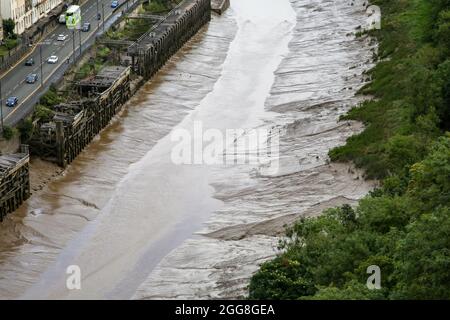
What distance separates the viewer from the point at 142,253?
204 ft

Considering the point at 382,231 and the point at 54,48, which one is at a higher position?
the point at 382,231

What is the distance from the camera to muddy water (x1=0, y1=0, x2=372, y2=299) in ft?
195

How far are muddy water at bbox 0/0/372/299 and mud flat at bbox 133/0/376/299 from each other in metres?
0.11

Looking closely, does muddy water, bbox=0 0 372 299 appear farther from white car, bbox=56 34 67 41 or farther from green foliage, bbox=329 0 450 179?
white car, bbox=56 34 67 41

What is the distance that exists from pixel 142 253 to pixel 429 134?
19.1 metres

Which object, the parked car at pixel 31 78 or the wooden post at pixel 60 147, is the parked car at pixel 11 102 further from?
the wooden post at pixel 60 147

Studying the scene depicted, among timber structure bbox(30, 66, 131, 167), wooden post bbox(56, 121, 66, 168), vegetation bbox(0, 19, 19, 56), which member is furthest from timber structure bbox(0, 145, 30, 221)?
vegetation bbox(0, 19, 19, 56)

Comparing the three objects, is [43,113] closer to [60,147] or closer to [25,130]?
[25,130]

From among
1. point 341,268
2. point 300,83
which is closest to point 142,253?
point 341,268

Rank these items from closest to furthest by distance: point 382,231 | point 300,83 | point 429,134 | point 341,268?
point 341,268
point 382,231
point 429,134
point 300,83

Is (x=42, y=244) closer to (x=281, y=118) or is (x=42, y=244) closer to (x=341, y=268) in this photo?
(x=341, y=268)

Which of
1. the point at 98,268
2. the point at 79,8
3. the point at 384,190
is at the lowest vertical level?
the point at 79,8

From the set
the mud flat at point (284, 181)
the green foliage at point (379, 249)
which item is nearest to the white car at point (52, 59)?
the mud flat at point (284, 181)
